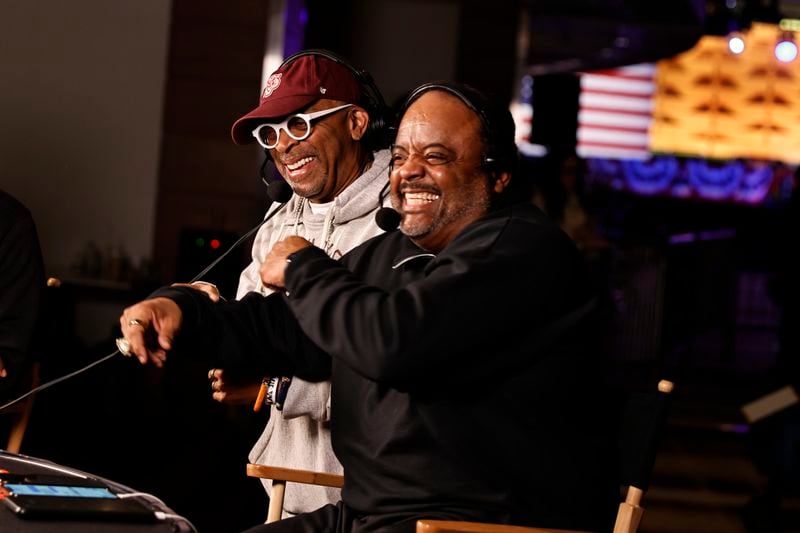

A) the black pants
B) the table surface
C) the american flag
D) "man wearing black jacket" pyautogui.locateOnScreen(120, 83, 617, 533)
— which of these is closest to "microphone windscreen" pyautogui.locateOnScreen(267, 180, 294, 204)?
"man wearing black jacket" pyautogui.locateOnScreen(120, 83, 617, 533)

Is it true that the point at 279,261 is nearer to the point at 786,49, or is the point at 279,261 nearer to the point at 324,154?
the point at 324,154

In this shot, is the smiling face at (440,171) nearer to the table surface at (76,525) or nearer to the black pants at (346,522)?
the black pants at (346,522)

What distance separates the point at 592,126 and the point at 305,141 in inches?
427

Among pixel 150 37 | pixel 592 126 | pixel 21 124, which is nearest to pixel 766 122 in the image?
pixel 592 126

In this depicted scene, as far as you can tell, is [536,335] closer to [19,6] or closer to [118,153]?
[19,6]

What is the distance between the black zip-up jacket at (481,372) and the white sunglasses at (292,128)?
2.19 ft

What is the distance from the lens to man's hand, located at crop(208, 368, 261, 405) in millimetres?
2334

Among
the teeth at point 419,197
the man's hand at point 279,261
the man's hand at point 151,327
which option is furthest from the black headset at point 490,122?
the man's hand at point 151,327

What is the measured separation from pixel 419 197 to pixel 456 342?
37 cm

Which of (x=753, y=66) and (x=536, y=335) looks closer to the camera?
(x=536, y=335)

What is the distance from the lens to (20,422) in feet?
9.59

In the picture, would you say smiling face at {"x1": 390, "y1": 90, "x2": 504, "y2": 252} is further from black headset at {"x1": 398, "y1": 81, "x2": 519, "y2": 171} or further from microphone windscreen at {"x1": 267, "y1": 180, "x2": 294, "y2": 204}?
microphone windscreen at {"x1": 267, "y1": 180, "x2": 294, "y2": 204}

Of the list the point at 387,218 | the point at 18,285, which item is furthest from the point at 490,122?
the point at 18,285

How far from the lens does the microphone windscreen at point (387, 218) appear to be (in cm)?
221
